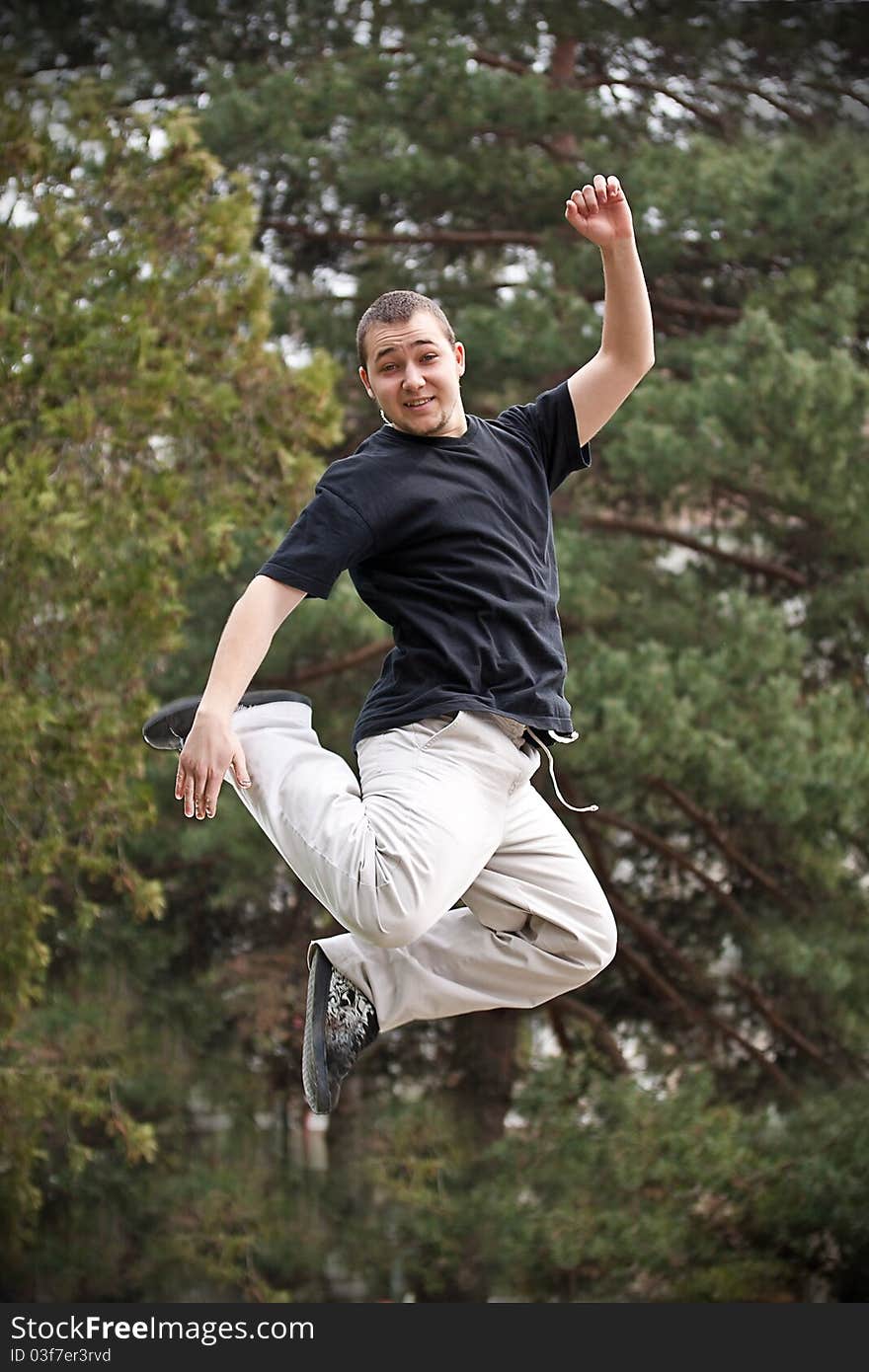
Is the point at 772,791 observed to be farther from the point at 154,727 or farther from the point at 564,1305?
the point at 154,727

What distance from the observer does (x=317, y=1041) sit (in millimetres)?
2619

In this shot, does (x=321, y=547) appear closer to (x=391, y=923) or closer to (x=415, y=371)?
(x=415, y=371)

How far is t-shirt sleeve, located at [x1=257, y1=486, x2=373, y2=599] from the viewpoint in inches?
96.1

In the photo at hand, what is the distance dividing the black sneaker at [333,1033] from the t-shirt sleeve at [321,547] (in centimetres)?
61

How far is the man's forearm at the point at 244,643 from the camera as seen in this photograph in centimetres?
233

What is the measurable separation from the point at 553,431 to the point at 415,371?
31cm

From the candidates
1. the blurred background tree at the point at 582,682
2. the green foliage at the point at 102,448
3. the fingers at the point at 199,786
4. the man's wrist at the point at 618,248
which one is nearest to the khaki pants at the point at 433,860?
the fingers at the point at 199,786

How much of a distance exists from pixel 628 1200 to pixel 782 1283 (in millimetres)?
667

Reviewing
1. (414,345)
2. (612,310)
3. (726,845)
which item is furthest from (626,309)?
(726,845)

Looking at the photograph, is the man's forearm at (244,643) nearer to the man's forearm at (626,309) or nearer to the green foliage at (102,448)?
the man's forearm at (626,309)

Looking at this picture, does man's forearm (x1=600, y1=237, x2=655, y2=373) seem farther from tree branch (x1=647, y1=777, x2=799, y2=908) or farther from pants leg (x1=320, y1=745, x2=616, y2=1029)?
tree branch (x1=647, y1=777, x2=799, y2=908)

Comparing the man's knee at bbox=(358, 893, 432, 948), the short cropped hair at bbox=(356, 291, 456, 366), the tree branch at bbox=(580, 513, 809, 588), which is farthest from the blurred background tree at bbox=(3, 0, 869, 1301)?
the man's knee at bbox=(358, 893, 432, 948)

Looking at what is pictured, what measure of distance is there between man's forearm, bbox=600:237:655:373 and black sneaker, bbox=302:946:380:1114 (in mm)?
1008

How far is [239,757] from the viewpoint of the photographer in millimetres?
2408
